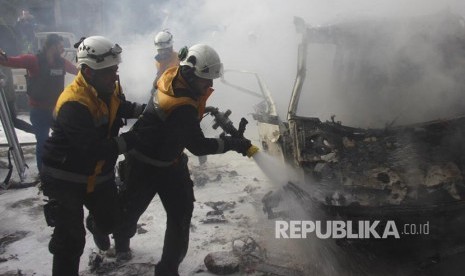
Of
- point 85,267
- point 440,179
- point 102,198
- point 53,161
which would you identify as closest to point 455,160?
point 440,179

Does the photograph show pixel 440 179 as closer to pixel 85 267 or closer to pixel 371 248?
pixel 371 248

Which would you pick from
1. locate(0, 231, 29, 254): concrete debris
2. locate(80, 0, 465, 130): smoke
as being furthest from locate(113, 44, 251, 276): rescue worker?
locate(80, 0, 465, 130): smoke

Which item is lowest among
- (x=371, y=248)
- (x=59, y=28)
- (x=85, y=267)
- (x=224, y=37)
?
(x=85, y=267)

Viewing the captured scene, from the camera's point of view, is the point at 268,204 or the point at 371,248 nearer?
the point at 371,248

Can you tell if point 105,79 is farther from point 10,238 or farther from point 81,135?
point 10,238

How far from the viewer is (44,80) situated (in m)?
5.46

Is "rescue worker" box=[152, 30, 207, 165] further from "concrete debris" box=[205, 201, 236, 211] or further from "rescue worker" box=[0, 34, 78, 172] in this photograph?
"concrete debris" box=[205, 201, 236, 211]

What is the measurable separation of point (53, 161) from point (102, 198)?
→ 471 mm

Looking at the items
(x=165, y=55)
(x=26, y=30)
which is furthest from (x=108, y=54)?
(x=26, y=30)

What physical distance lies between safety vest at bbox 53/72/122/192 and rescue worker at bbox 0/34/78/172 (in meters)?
2.96

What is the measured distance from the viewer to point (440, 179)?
2.90 metres

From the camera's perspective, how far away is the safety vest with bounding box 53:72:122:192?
2.70 metres

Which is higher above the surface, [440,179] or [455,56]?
[455,56]

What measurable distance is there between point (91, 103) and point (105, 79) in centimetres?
23
